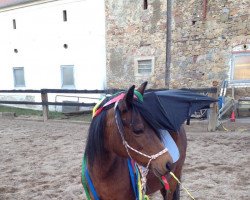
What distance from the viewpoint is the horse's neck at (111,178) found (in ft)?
6.80

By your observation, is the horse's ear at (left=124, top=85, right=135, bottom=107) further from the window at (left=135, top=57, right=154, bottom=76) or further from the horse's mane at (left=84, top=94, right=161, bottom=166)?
the window at (left=135, top=57, right=154, bottom=76)

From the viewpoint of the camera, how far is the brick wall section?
33.1 ft

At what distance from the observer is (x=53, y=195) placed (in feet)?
11.9

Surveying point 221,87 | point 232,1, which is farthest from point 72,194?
point 232,1

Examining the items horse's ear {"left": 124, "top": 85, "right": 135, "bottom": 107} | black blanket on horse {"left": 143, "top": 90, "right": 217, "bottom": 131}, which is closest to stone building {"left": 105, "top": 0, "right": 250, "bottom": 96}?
black blanket on horse {"left": 143, "top": 90, "right": 217, "bottom": 131}

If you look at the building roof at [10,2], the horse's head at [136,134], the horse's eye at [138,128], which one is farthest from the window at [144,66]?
the horse's eye at [138,128]

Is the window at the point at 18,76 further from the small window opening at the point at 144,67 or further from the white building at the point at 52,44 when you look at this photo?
the small window opening at the point at 144,67

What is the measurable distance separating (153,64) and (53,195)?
9062 millimetres

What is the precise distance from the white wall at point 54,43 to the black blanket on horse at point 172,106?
10677mm

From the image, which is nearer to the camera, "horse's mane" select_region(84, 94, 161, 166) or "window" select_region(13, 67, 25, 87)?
"horse's mane" select_region(84, 94, 161, 166)

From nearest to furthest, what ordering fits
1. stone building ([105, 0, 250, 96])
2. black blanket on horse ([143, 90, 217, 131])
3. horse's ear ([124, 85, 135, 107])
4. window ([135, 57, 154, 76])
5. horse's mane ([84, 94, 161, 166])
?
horse's ear ([124, 85, 135, 107])
horse's mane ([84, 94, 161, 166])
black blanket on horse ([143, 90, 217, 131])
stone building ([105, 0, 250, 96])
window ([135, 57, 154, 76])

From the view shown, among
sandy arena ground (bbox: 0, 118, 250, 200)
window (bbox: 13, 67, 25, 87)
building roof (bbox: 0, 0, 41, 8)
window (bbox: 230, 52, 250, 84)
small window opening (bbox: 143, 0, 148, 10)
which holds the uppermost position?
building roof (bbox: 0, 0, 41, 8)

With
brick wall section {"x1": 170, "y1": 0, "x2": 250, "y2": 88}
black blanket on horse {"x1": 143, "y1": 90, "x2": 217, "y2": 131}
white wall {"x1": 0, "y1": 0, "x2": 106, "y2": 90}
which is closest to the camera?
black blanket on horse {"x1": 143, "y1": 90, "x2": 217, "y2": 131}

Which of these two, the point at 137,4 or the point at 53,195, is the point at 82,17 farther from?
the point at 53,195
